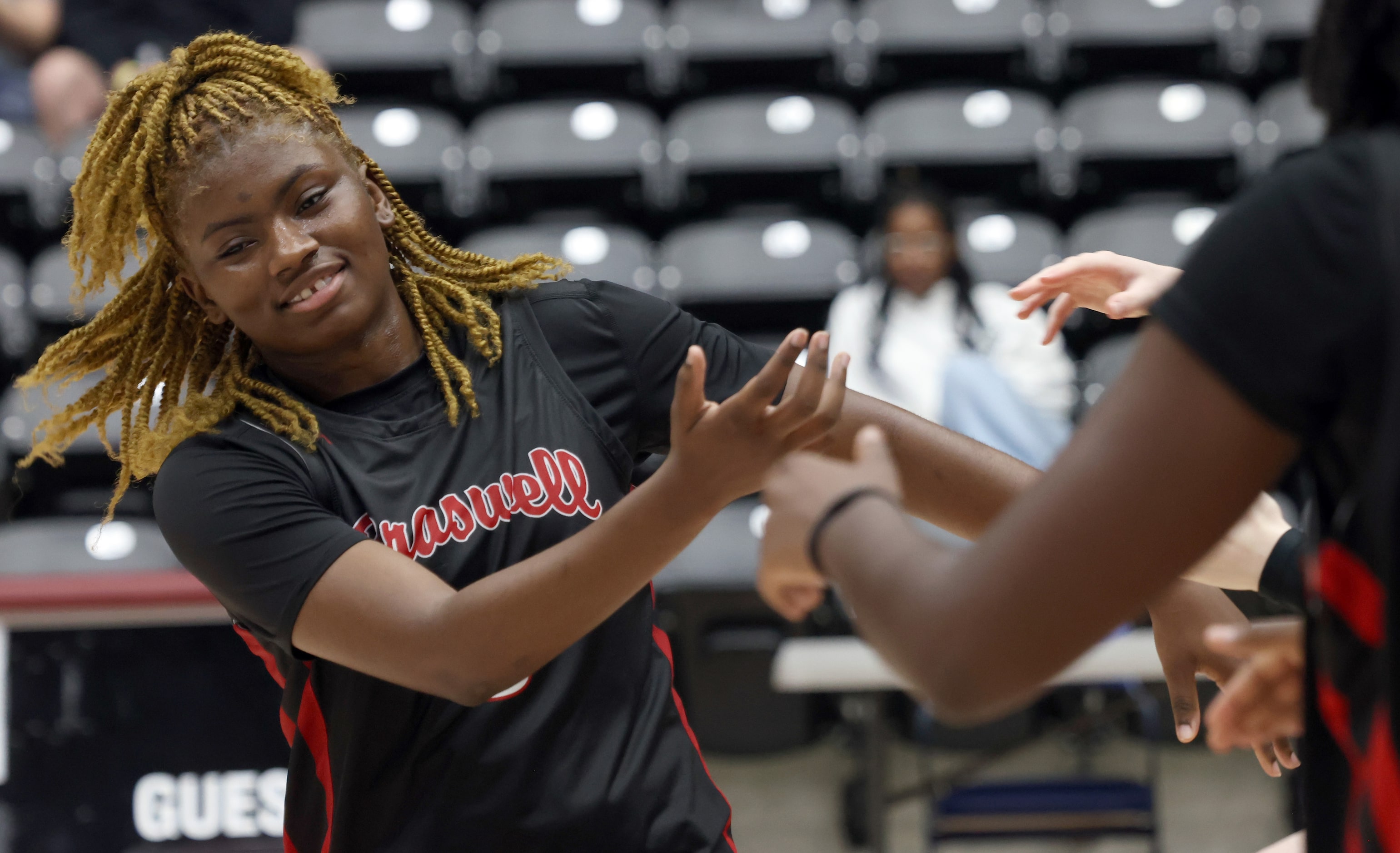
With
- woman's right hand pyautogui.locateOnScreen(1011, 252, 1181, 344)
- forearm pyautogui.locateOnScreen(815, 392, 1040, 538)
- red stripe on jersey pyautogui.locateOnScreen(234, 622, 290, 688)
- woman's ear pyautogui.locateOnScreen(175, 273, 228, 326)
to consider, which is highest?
woman's ear pyautogui.locateOnScreen(175, 273, 228, 326)

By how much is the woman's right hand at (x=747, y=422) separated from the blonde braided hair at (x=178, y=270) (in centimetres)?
44

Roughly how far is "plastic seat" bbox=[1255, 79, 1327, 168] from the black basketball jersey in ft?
13.5

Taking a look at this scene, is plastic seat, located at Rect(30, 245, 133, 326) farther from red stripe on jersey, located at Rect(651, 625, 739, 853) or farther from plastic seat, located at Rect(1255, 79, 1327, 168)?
plastic seat, located at Rect(1255, 79, 1327, 168)

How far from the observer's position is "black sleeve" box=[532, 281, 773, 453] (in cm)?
152

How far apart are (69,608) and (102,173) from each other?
1.35 metres

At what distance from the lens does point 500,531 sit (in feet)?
4.67

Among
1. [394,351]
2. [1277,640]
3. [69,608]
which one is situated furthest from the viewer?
[69,608]

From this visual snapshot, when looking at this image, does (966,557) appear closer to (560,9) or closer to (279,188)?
(279,188)

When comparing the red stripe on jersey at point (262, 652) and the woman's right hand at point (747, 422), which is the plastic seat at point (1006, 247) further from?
the woman's right hand at point (747, 422)

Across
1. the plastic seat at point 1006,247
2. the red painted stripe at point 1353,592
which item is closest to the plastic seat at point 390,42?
the plastic seat at point 1006,247

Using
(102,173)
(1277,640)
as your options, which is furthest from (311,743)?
(1277,640)

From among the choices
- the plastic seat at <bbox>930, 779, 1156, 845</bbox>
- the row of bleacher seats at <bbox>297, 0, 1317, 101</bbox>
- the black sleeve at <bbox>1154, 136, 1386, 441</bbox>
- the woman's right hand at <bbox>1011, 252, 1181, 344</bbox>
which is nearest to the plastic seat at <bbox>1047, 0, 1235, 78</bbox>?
the row of bleacher seats at <bbox>297, 0, 1317, 101</bbox>

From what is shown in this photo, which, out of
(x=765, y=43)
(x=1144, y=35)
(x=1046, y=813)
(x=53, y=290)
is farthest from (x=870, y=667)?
(x=1144, y=35)

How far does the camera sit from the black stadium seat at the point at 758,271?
460cm
